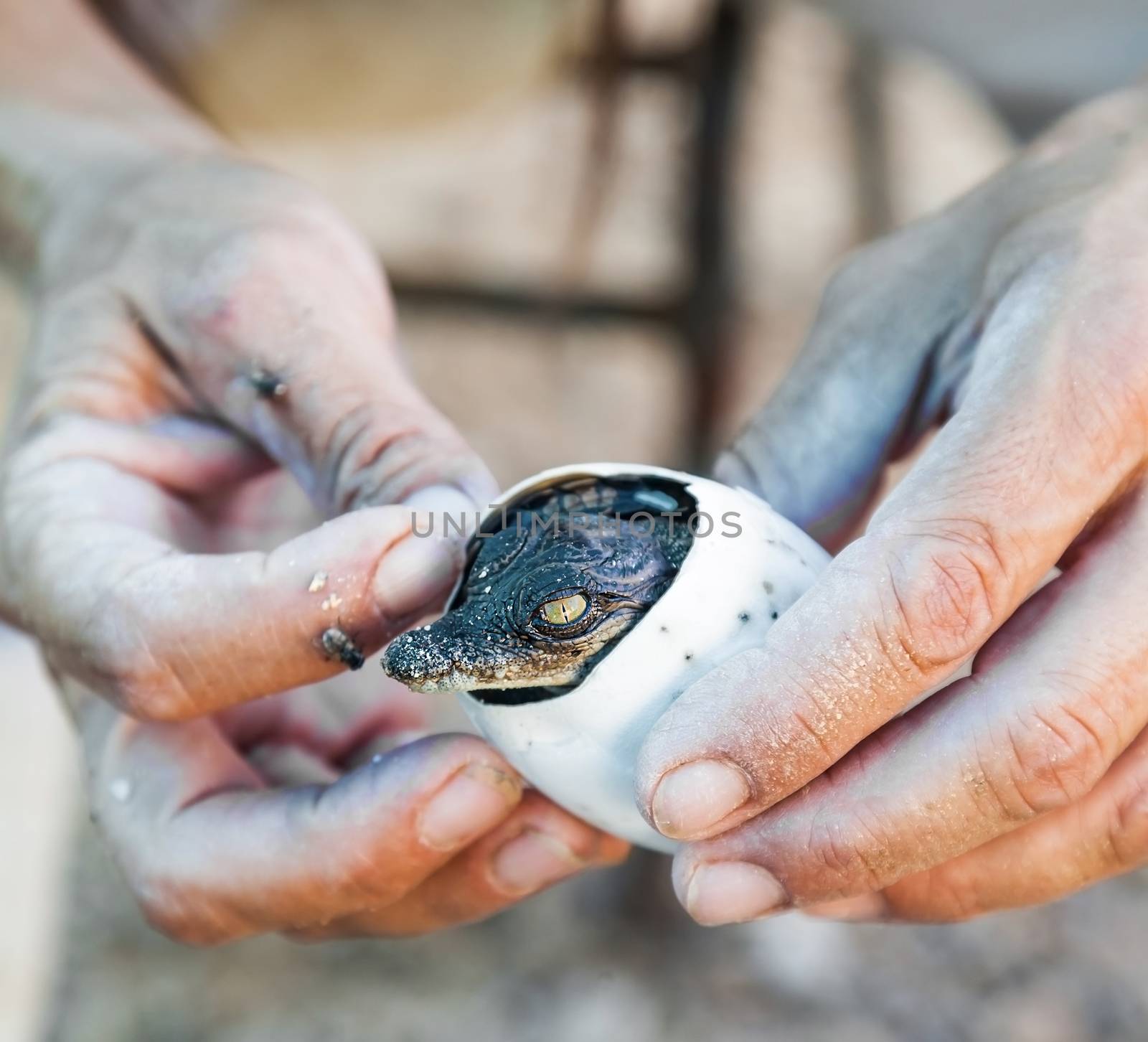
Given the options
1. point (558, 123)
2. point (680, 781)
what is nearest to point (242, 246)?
point (680, 781)

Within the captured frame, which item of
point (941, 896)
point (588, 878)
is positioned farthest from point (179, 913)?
point (588, 878)

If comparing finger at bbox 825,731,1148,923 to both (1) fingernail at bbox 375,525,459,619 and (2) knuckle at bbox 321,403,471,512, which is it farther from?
(2) knuckle at bbox 321,403,471,512

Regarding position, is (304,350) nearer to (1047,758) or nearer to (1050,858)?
(1047,758)

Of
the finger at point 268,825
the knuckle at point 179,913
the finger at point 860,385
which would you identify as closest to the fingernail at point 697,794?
the finger at point 268,825

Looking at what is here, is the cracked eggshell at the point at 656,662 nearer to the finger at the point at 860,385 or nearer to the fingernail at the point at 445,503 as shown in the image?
the fingernail at the point at 445,503

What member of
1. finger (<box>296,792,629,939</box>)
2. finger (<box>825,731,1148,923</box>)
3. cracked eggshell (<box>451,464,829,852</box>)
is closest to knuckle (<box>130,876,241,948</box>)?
finger (<box>296,792,629,939</box>)

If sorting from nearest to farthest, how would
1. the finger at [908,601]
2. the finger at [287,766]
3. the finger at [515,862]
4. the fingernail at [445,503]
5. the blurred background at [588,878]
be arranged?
the finger at [908,601] < the fingernail at [445,503] < the finger at [515,862] < the finger at [287,766] < the blurred background at [588,878]
